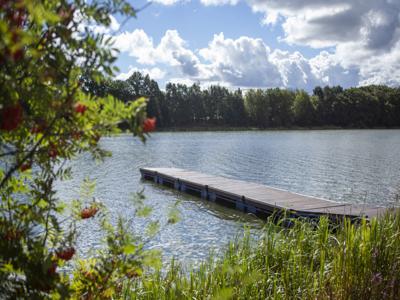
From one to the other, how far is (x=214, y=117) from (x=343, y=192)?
72.7 metres

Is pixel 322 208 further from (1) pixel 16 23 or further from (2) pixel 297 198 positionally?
(1) pixel 16 23

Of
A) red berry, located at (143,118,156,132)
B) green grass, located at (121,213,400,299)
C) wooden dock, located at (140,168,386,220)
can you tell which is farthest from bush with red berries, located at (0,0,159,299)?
wooden dock, located at (140,168,386,220)

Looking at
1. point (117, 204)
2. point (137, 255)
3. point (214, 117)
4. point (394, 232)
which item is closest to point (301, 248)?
point (394, 232)

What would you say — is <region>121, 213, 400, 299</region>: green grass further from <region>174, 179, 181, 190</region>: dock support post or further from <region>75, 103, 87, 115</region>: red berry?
<region>174, 179, 181, 190</region>: dock support post

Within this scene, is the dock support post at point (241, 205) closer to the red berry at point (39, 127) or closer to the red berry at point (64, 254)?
the red berry at point (64, 254)

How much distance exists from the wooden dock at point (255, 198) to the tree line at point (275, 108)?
66.0 metres

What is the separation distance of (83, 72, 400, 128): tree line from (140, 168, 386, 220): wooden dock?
6603cm

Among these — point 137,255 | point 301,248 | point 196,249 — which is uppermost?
point 137,255

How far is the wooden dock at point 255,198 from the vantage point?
1036cm

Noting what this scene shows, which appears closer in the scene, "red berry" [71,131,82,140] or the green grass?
"red berry" [71,131,82,140]

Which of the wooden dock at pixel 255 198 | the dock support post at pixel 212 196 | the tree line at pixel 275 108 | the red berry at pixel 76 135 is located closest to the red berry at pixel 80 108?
the red berry at pixel 76 135

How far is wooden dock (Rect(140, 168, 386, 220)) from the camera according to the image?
34.0 feet

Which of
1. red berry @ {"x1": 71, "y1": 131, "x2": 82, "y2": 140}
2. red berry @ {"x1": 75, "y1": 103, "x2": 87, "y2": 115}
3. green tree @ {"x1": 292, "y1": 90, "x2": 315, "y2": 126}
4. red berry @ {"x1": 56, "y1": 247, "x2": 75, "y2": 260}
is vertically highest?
green tree @ {"x1": 292, "y1": 90, "x2": 315, "y2": 126}

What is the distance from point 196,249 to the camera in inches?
363
